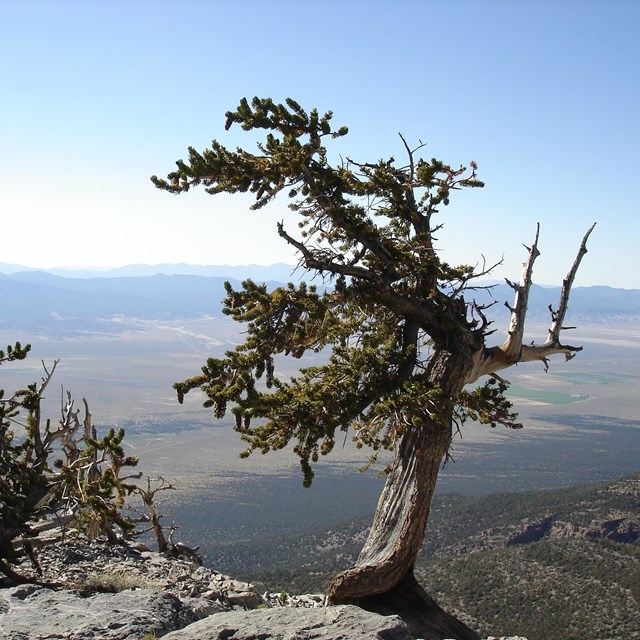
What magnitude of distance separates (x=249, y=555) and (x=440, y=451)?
41.8 metres

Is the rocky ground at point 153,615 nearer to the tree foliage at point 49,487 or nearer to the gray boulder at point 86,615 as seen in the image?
the gray boulder at point 86,615

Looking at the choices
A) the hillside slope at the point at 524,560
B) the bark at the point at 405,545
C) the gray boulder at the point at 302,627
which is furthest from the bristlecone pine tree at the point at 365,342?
the hillside slope at the point at 524,560

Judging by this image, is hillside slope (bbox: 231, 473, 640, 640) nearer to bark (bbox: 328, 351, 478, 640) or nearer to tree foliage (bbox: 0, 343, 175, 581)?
tree foliage (bbox: 0, 343, 175, 581)

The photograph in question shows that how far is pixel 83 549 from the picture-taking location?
40.1ft

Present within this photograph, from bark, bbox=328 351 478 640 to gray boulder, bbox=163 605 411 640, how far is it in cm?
198

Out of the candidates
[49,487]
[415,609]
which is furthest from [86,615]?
[415,609]

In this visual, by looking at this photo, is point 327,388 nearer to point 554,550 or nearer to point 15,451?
point 15,451

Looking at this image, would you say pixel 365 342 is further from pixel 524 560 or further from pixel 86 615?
pixel 524 560

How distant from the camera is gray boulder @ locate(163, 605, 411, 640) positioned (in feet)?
19.8

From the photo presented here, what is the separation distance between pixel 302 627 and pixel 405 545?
282 cm

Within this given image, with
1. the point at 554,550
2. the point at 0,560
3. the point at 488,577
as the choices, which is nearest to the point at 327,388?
the point at 0,560

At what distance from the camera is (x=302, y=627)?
619 centimetres

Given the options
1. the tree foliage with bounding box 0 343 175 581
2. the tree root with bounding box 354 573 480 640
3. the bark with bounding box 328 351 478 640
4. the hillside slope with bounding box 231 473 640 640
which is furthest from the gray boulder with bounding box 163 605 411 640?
the hillside slope with bounding box 231 473 640 640

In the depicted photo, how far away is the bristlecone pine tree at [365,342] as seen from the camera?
823 centimetres
